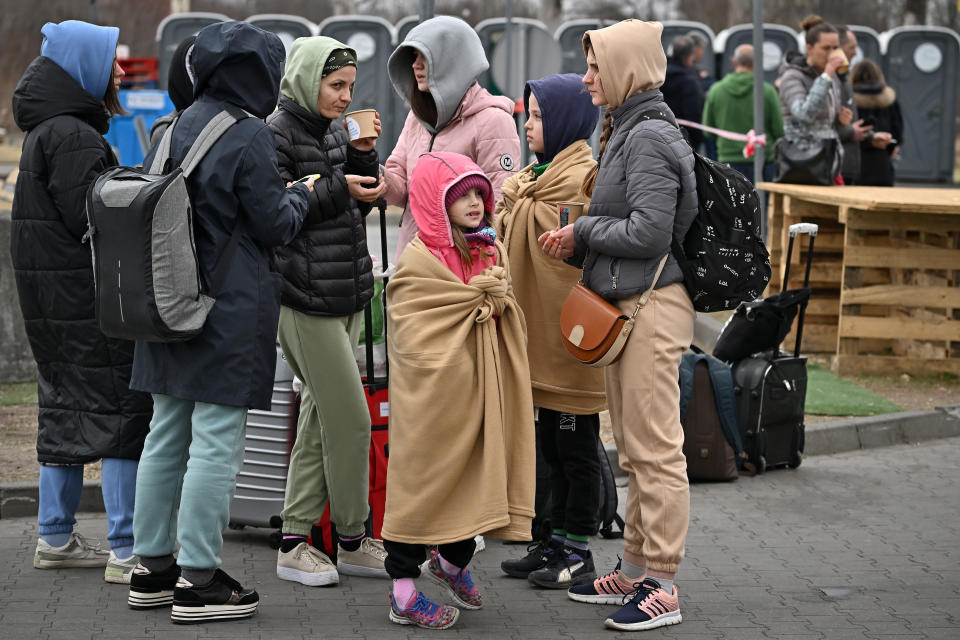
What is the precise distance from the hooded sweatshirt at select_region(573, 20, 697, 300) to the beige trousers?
0.11m

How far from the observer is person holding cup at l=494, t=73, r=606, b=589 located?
5105 millimetres

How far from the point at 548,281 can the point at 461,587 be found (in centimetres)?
117

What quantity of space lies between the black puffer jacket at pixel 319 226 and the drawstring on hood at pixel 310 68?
0.04 metres

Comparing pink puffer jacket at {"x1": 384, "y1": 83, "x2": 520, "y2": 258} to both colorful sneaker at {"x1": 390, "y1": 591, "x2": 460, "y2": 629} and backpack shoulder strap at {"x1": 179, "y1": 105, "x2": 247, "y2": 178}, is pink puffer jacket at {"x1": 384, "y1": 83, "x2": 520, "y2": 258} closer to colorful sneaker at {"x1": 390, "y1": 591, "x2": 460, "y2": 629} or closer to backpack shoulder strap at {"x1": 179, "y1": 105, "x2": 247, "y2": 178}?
backpack shoulder strap at {"x1": 179, "y1": 105, "x2": 247, "y2": 178}

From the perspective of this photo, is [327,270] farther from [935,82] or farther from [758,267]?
[935,82]

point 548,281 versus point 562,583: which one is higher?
point 548,281

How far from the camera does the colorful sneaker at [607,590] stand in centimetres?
493

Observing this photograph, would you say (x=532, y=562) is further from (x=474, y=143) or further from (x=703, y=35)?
(x=703, y=35)

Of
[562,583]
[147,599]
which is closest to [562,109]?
[562,583]

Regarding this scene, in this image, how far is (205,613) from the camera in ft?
15.1

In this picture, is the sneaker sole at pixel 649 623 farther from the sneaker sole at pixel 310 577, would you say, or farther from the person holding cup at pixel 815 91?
the person holding cup at pixel 815 91

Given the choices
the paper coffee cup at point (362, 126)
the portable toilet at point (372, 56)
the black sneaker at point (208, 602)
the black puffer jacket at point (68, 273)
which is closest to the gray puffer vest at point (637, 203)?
the paper coffee cup at point (362, 126)

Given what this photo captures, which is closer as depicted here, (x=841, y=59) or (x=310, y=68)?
(x=310, y=68)

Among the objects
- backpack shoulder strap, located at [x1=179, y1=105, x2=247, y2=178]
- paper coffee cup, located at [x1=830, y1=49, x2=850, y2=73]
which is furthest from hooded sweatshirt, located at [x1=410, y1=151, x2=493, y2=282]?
paper coffee cup, located at [x1=830, y1=49, x2=850, y2=73]
